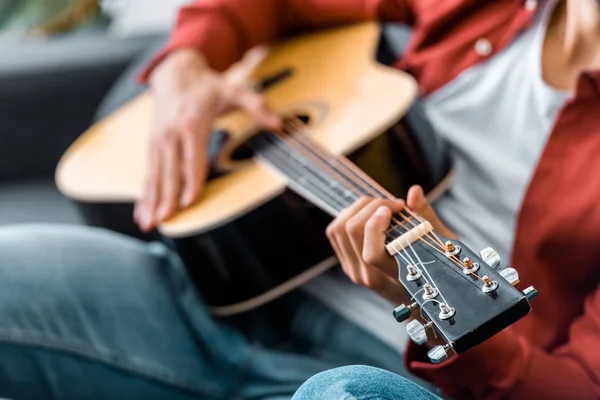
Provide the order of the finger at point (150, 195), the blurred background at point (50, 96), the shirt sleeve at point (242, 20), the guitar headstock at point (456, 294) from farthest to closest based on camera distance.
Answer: the blurred background at point (50, 96) → the shirt sleeve at point (242, 20) → the finger at point (150, 195) → the guitar headstock at point (456, 294)

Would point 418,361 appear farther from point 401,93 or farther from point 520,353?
point 401,93

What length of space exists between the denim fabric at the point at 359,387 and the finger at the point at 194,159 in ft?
1.25

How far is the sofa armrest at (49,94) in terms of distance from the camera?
1.16 m

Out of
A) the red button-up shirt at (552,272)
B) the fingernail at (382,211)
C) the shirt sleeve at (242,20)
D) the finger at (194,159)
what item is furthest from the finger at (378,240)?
the shirt sleeve at (242,20)

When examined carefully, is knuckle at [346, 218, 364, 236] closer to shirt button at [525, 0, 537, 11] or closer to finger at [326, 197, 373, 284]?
finger at [326, 197, 373, 284]

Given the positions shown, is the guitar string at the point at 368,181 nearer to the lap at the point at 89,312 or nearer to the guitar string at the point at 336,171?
the guitar string at the point at 336,171

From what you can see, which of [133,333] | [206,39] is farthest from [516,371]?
[206,39]

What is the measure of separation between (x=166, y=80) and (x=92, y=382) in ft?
1.34

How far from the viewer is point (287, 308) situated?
2.68 feet

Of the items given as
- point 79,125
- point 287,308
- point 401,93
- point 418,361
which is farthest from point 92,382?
point 79,125

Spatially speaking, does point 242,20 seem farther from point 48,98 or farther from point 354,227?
point 354,227

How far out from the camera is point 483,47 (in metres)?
0.84

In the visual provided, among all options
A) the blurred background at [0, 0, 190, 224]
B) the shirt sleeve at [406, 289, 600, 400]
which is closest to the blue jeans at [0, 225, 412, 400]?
the shirt sleeve at [406, 289, 600, 400]

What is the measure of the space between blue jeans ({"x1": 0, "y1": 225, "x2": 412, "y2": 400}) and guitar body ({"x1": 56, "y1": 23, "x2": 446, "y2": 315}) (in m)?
0.04
